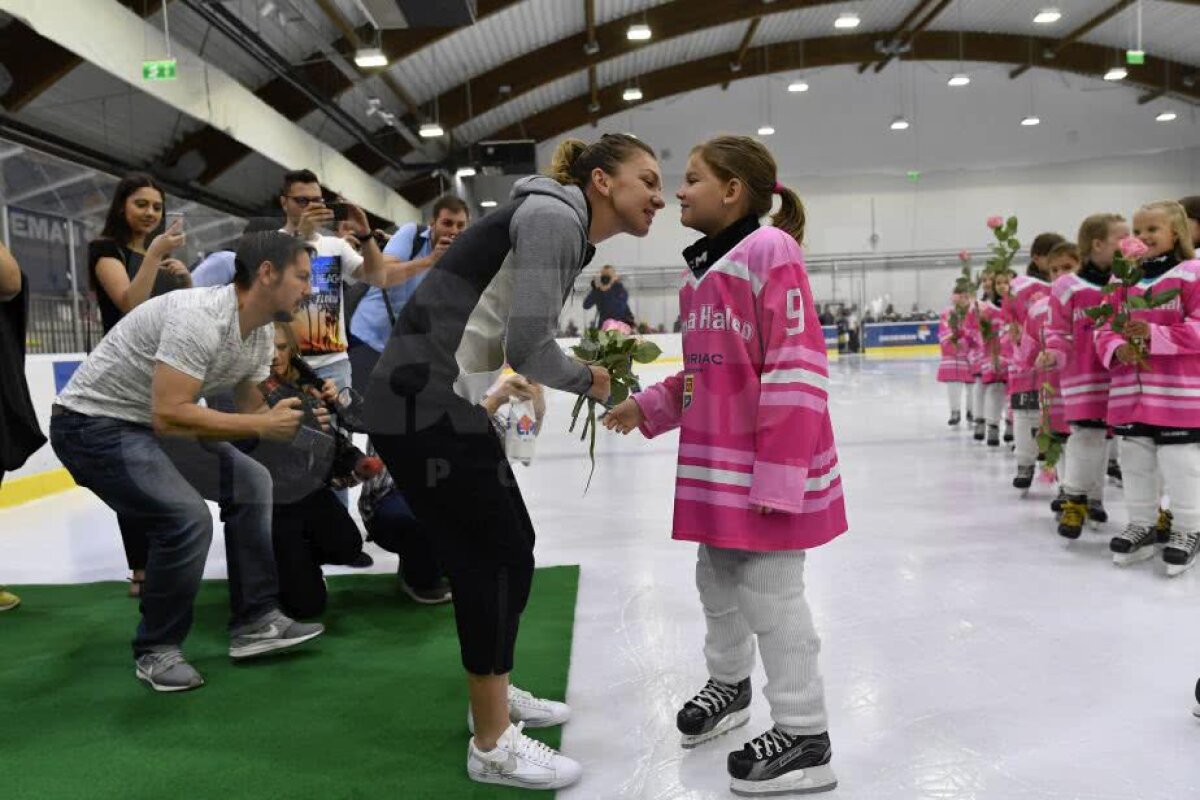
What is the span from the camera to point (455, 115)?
Answer: 17.1 meters

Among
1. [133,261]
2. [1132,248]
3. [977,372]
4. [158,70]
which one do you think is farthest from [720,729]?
[158,70]

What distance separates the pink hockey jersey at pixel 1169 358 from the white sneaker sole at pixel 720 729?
7.01 ft

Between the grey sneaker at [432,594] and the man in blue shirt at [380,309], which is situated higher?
the man in blue shirt at [380,309]

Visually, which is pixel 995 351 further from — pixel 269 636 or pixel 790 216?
pixel 269 636

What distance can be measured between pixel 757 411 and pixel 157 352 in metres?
1.56

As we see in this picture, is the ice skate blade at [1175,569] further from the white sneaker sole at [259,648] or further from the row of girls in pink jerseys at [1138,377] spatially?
the white sneaker sole at [259,648]

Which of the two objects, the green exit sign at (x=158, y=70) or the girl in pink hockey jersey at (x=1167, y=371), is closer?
the girl in pink hockey jersey at (x=1167, y=371)

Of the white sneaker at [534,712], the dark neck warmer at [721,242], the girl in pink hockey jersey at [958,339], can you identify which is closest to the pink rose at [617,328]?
the dark neck warmer at [721,242]

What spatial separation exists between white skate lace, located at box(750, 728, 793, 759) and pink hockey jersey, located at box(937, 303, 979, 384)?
5.87 m

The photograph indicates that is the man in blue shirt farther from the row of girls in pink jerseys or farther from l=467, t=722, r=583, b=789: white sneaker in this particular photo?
the row of girls in pink jerseys

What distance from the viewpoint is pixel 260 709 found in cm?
237

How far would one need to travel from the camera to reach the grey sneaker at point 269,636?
107 inches

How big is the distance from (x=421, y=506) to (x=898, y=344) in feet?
66.1

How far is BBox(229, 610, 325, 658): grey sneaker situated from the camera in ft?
8.90
